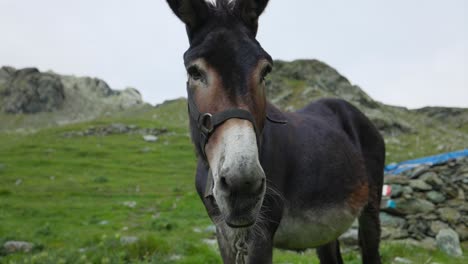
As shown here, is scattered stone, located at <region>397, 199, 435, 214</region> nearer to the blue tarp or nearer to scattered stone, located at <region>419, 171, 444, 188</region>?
scattered stone, located at <region>419, 171, 444, 188</region>

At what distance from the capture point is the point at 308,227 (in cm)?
386

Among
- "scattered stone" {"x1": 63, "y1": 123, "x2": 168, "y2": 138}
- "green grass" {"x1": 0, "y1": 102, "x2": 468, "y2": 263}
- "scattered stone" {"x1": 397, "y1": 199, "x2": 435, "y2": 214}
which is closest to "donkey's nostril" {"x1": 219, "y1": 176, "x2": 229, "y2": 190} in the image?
"green grass" {"x1": 0, "y1": 102, "x2": 468, "y2": 263}

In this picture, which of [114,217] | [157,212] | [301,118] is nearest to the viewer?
[301,118]

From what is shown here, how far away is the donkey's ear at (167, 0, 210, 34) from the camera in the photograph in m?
2.97

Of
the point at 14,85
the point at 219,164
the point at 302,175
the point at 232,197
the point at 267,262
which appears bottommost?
the point at 14,85

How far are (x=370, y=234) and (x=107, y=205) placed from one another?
1332cm

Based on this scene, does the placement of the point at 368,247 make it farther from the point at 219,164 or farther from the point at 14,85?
the point at 14,85

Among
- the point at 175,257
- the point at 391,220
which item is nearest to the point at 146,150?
the point at 391,220

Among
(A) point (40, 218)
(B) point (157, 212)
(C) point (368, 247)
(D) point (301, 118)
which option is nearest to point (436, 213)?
(C) point (368, 247)

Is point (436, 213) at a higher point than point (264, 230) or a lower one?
lower

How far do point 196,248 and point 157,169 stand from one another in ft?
65.5

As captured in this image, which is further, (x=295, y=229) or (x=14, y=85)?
(x=14, y=85)

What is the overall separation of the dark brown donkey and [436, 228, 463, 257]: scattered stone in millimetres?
5978

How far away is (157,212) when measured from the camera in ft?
49.2
